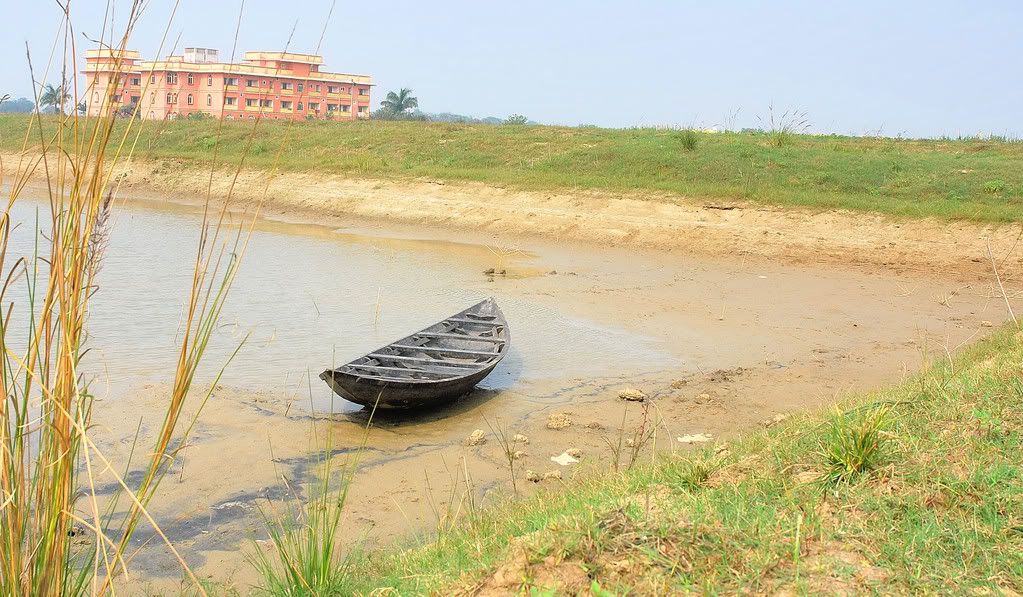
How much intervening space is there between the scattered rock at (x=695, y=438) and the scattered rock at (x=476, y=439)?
4.65ft

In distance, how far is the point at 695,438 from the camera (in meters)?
6.71

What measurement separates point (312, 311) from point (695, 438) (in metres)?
5.93

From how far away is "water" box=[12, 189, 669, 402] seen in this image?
338 inches

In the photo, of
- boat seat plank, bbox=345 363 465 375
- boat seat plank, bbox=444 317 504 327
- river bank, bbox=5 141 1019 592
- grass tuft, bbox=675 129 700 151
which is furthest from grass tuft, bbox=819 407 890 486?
grass tuft, bbox=675 129 700 151

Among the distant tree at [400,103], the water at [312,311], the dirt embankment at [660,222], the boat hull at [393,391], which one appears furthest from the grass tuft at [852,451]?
the distant tree at [400,103]

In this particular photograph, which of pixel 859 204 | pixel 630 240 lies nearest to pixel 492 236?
pixel 630 240

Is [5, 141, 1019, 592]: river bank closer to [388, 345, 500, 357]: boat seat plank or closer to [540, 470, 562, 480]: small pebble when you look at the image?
[540, 470, 562, 480]: small pebble

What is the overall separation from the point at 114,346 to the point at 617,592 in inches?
298

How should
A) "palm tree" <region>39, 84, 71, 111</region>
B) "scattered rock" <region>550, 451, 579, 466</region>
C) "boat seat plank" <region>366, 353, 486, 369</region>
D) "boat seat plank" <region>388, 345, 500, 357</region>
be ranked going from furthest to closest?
"boat seat plank" <region>388, 345, 500, 357</region>
"boat seat plank" <region>366, 353, 486, 369</region>
"scattered rock" <region>550, 451, 579, 466</region>
"palm tree" <region>39, 84, 71, 111</region>

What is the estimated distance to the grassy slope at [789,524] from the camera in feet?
9.08

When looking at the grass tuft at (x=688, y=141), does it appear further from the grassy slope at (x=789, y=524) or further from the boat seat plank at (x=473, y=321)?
the grassy slope at (x=789, y=524)

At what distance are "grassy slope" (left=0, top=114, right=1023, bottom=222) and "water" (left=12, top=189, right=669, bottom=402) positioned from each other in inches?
90.1

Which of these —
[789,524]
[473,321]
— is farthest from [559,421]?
[789,524]

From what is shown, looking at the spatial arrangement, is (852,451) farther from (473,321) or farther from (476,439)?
(473,321)
